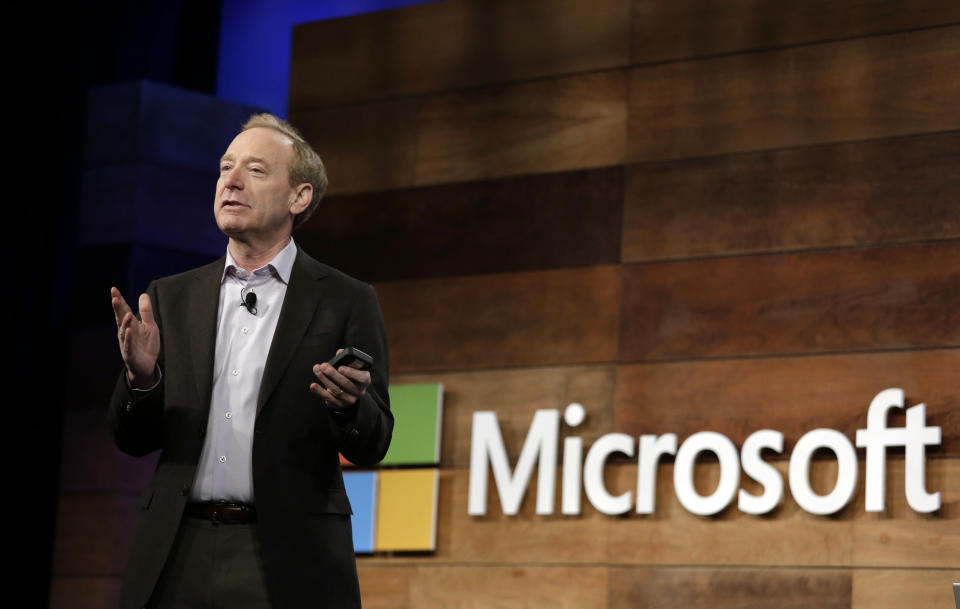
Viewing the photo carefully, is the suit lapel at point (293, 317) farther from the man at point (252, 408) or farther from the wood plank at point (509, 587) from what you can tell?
the wood plank at point (509, 587)

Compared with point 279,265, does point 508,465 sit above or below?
below

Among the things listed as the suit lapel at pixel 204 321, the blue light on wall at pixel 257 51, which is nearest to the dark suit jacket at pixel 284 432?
the suit lapel at pixel 204 321

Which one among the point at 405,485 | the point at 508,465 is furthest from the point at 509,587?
the point at 405,485

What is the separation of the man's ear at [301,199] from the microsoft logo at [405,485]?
1870mm

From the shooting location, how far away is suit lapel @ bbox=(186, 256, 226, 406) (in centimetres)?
223

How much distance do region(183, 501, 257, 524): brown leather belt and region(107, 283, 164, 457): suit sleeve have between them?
15 centimetres

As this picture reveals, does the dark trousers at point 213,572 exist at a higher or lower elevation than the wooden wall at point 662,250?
lower

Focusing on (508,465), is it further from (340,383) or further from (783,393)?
(340,383)

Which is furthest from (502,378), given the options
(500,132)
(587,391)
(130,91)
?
(130,91)

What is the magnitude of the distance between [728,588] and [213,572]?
1917mm

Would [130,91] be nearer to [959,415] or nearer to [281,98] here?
[281,98]

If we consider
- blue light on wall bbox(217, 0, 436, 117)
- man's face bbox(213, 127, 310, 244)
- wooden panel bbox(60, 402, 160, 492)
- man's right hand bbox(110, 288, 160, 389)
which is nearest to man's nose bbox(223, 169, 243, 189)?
man's face bbox(213, 127, 310, 244)

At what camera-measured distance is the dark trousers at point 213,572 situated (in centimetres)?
211

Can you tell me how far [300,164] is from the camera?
7.98 feet
